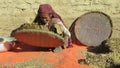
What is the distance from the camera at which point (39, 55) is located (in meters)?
8.42

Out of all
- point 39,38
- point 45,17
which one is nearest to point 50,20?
point 45,17

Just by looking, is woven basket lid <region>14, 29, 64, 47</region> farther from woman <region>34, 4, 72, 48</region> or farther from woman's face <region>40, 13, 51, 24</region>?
woman's face <region>40, 13, 51, 24</region>

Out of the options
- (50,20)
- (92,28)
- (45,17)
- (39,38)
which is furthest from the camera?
(92,28)

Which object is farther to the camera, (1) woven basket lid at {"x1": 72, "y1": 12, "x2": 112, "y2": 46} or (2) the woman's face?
(1) woven basket lid at {"x1": 72, "y1": 12, "x2": 112, "y2": 46}

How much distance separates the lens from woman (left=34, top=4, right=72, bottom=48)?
866cm

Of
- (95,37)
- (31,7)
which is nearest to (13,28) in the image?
(31,7)

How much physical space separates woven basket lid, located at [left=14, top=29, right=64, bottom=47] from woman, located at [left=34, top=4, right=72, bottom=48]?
0.26 m

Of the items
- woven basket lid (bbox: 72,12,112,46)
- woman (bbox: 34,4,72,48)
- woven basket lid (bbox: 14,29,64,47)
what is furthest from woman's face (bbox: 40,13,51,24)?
woven basket lid (bbox: 72,12,112,46)

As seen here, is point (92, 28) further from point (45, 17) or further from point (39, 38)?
point (39, 38)

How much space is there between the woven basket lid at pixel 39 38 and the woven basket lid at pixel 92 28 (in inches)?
49.1

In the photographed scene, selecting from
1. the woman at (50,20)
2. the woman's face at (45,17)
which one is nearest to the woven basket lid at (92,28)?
the woman at (50,20)

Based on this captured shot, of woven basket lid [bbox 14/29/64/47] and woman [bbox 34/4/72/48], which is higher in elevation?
woman [bbox 34/4/72/48]

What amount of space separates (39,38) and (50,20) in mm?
603

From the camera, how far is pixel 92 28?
983 cm
